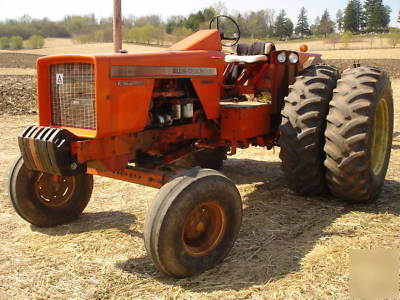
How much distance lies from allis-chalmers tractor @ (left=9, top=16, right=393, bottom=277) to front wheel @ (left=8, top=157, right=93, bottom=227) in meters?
0.01

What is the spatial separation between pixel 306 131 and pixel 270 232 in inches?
45.4

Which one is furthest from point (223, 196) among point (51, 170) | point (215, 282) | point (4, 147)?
point (4, 147)

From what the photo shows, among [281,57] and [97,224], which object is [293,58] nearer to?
[281,57]

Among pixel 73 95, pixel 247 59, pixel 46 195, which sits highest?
pixel 247 59

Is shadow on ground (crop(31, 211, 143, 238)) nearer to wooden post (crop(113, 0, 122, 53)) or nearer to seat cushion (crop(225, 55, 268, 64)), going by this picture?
seat cushion (crop(225, 55, 268, 64))

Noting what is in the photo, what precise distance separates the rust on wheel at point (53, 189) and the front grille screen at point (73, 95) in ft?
2.42

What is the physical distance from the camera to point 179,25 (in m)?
50.4

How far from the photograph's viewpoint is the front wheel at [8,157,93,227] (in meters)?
4.28

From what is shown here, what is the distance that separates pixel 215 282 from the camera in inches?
134

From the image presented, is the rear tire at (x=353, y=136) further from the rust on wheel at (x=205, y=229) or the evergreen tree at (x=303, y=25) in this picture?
the evergreen tree at (x=303, y=25)

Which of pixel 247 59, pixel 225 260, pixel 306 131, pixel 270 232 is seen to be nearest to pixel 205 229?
pixel 225 260

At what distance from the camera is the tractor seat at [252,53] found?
5496mm

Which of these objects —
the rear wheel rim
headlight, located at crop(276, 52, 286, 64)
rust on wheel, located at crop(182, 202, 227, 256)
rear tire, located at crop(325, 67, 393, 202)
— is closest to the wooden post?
headlight, located at crop(276, 52, 286, 64)

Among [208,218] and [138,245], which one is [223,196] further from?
[138,245]
